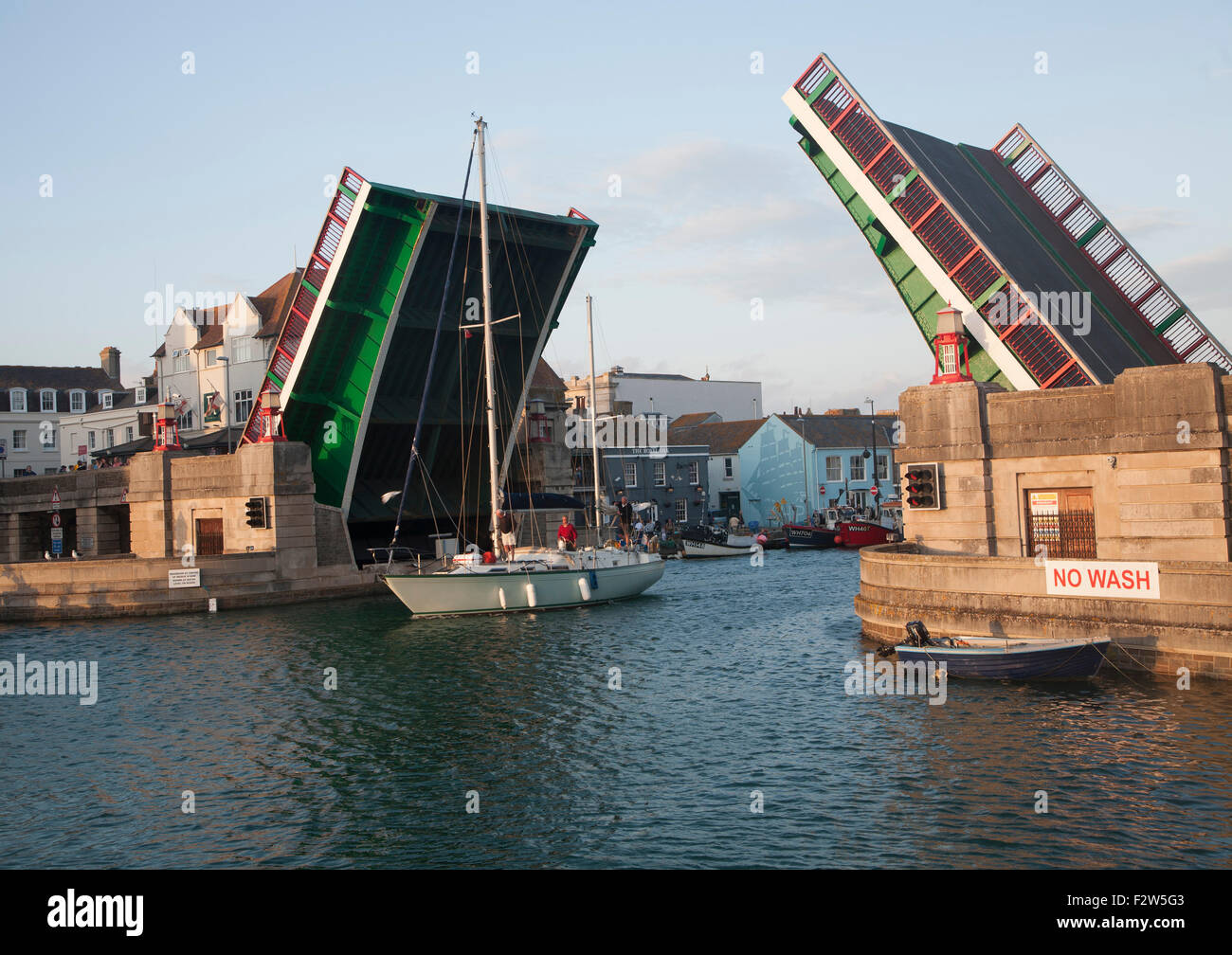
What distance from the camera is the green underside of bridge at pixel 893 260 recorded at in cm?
3116

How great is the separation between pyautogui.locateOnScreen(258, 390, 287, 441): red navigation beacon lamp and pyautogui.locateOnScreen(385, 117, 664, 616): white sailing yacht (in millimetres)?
9262

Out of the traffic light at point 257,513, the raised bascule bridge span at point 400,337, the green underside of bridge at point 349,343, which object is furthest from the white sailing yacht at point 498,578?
the traffic light at point 257,513

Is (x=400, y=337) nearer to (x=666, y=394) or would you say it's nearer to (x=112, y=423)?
(x=112, y=423)

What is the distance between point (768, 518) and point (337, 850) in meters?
66.3

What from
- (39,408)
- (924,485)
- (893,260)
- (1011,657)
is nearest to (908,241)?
(893,260)

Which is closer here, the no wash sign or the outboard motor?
the no wash sign

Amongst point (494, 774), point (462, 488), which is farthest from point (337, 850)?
point (462, 488)

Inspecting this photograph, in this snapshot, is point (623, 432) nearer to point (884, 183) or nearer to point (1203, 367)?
point (884, 183)

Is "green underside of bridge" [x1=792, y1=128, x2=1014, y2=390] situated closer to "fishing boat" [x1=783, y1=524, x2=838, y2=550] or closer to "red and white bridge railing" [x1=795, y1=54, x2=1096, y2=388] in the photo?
"red and white bridge railing" [x1=795, y1=54, x2=1096, y2=388]

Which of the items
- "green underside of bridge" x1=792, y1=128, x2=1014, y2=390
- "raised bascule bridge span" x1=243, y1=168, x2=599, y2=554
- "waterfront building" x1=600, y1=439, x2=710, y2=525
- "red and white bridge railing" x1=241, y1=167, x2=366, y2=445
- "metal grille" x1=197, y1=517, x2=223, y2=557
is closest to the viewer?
"green underside of bridge" x1=792, y1=128, x2=1014, y2=390

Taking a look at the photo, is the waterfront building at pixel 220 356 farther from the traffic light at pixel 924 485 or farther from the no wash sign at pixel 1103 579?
the no wash sign at pixel 1103 579

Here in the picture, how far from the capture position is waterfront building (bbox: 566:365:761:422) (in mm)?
83562

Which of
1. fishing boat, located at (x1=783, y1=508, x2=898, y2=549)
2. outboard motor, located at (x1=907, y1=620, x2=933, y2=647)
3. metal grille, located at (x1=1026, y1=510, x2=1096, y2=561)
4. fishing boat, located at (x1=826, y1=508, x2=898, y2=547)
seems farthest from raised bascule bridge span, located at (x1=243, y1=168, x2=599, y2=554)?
fishing boat, located at (x1=826, y1=508, x2=898, y2=547)
